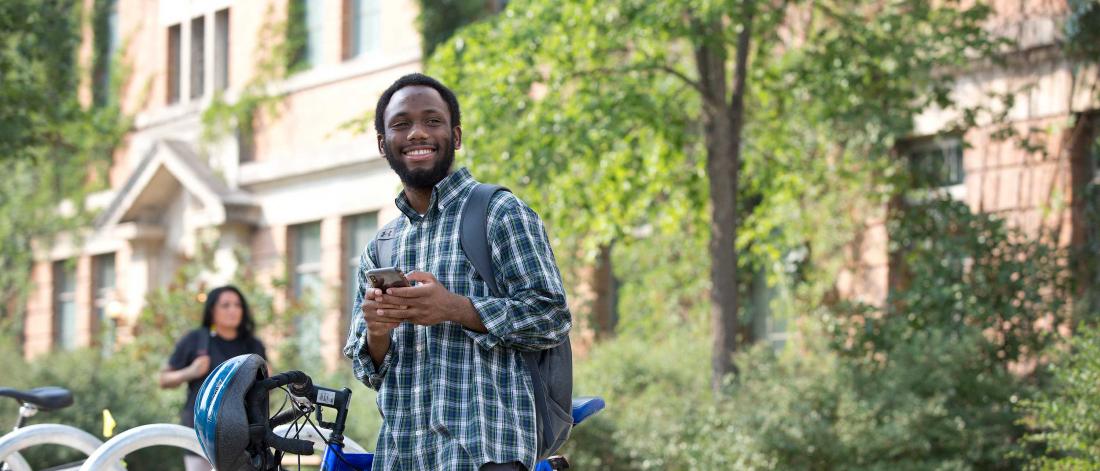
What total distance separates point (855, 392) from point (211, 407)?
8290mm

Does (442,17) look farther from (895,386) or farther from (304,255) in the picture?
(895,386)

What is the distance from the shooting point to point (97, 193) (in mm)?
27828

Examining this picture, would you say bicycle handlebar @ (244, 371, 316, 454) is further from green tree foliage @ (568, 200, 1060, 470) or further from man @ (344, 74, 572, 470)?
green tree foliage @ (568, 200, 1060, 470)

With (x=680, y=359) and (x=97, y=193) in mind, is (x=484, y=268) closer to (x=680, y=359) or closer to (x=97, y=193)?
(x=680, y=359)

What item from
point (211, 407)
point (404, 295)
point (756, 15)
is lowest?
Result: point (211, 407)

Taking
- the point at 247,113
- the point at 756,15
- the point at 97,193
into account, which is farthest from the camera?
the point at 97,193

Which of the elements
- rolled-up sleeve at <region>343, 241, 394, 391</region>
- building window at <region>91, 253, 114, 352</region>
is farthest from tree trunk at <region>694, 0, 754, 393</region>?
building window at <region>91, 253, 114, 352</region>

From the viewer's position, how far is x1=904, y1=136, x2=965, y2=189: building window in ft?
48.8

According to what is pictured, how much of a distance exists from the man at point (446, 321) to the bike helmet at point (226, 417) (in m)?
0.32

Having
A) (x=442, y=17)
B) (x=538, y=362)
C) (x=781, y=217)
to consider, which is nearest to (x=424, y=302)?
(x=538, y=362)

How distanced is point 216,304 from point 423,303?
617cm

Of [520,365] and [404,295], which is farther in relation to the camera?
[520,365]

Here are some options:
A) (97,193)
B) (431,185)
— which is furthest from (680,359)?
(97,193)

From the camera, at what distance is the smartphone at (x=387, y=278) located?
12.8 feet
